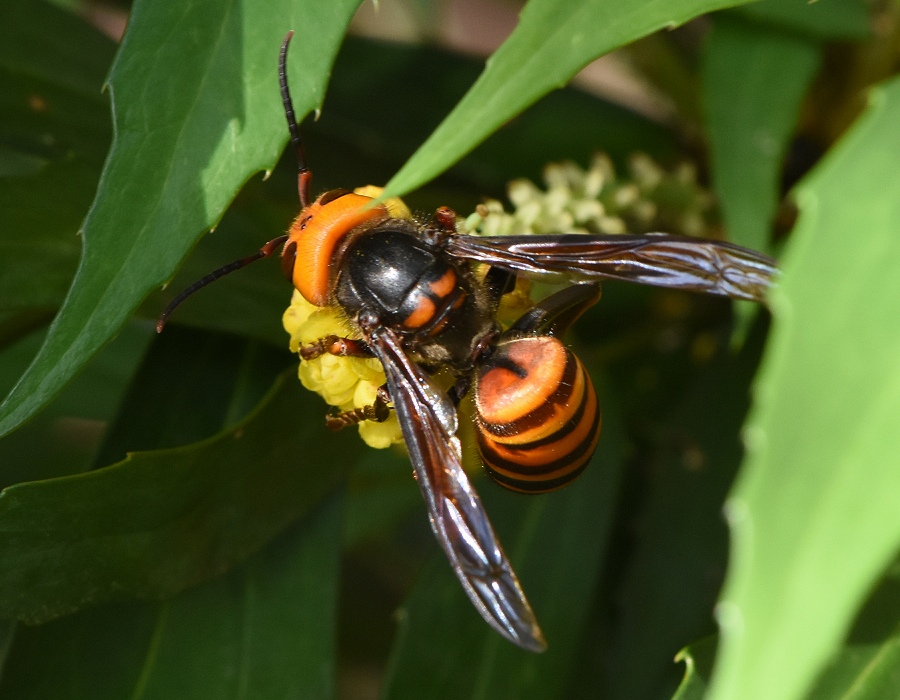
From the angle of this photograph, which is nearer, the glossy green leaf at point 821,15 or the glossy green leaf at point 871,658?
the glossy green leaf at point 871,658

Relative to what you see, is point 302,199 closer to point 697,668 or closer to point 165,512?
point 165,512

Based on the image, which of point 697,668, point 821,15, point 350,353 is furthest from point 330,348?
point 821,15

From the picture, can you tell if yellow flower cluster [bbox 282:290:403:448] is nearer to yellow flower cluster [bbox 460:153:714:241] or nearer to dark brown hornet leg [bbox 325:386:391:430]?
dark brown hornet leg [bbox 325:386:391:430]

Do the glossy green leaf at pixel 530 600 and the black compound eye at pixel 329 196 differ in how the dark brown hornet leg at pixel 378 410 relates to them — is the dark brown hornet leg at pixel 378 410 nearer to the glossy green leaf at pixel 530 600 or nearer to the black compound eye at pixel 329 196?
the black compound eye at pixel 329 196

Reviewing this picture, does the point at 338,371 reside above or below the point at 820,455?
above

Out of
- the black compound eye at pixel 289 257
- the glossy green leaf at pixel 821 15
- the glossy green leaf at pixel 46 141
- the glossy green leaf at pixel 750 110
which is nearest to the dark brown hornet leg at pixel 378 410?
the black compound eye at pixel 289 257

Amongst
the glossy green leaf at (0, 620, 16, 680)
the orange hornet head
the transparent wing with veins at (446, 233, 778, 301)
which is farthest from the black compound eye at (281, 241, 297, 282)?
the glossy green leaf at (0, 620, 16, 680)
